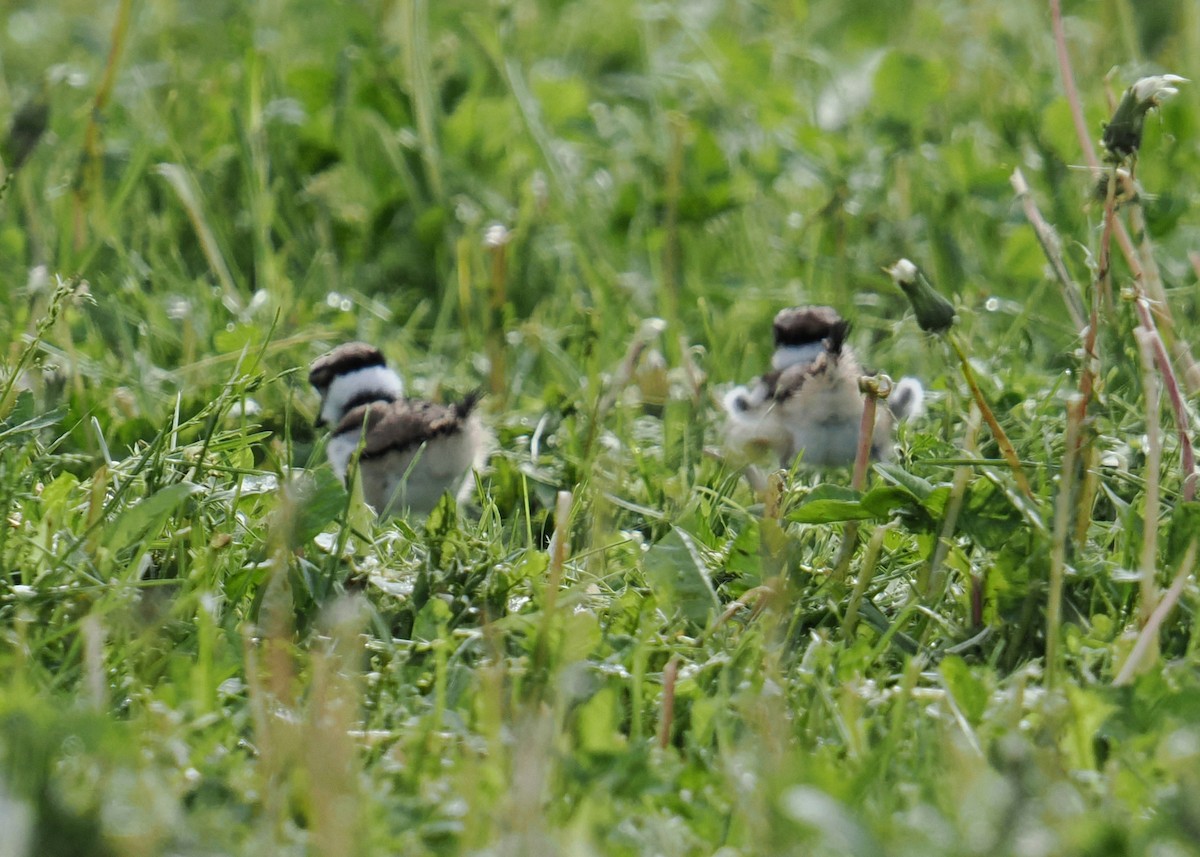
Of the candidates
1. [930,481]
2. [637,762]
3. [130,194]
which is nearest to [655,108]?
[130,194]

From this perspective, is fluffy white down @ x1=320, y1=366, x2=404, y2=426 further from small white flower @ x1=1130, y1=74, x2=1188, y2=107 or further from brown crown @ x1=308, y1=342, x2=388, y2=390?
small white flower @ x1=1130, y1=74, x2=1188, y2=107

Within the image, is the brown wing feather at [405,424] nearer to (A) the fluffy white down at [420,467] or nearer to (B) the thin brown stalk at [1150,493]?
(A) the fluffy white down at [420,467]

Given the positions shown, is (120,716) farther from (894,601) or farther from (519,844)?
(894,601)

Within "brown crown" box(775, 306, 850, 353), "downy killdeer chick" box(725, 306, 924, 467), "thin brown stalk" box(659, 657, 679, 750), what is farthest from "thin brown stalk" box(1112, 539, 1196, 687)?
"brown crown" box(775, 306, 850, 353)

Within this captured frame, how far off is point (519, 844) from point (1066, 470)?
123 cm

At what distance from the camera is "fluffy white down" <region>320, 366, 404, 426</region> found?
4.09 m

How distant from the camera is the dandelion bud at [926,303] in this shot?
9.61ft

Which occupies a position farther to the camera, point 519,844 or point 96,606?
point 96,606

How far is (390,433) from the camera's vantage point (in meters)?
3.90

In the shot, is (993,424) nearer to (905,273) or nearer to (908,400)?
(905,273)

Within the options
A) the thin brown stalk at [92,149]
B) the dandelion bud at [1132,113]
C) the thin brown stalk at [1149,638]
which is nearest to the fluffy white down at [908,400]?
the dandelion bud at [1132,113]

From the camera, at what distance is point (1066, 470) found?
265cm

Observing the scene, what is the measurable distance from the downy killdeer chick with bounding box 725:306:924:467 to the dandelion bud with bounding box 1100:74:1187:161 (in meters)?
1.08

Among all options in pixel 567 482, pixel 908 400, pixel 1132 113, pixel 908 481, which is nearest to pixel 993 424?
pixel 908 481
